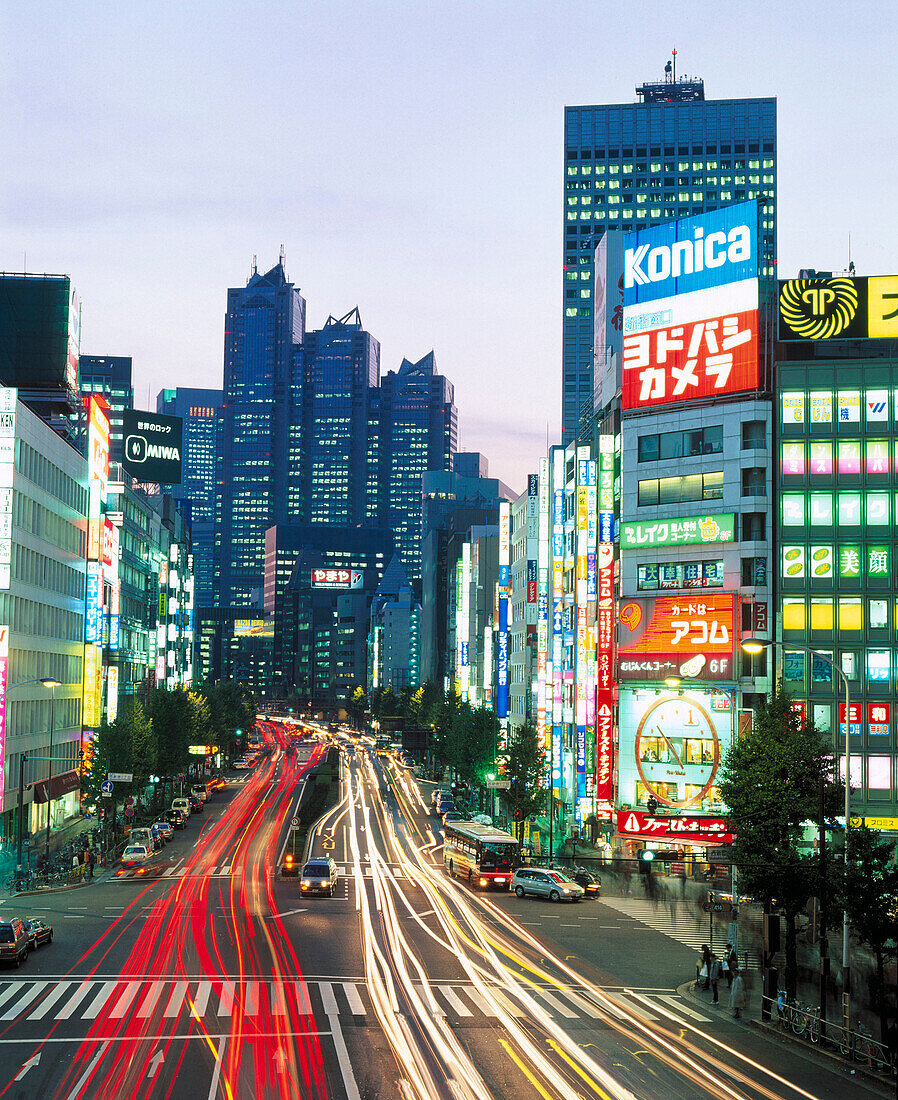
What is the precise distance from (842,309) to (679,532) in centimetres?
1750

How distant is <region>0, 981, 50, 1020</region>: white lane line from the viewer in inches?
1442

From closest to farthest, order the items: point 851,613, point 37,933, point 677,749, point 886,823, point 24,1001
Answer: point 24,1001 → point 37,933 → point 886,823 → point 851,613 → point 677,749

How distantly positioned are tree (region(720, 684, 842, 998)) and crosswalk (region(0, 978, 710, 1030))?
208 inches

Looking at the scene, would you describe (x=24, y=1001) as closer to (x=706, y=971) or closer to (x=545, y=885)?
(x=706, y=971)

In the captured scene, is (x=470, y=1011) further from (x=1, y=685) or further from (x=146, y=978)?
(x=1, y=685)

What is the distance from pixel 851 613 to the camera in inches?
3054

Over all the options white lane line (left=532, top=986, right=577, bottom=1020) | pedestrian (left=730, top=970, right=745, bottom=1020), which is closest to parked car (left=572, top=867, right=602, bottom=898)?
pedestrian (left=730, top=970, right=745, bottom=1020)

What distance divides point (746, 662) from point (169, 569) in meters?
107

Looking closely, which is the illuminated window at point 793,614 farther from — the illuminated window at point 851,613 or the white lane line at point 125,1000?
the white lane line at point 125,1000

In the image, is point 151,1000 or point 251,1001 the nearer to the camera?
point 251,1001

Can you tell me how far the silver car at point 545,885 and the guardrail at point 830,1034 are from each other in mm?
28271

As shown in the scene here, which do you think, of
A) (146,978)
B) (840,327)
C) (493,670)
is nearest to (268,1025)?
(146,978)

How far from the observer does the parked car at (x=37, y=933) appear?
159 ft

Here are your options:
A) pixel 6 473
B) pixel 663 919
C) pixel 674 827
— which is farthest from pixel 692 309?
pixel 6 473
